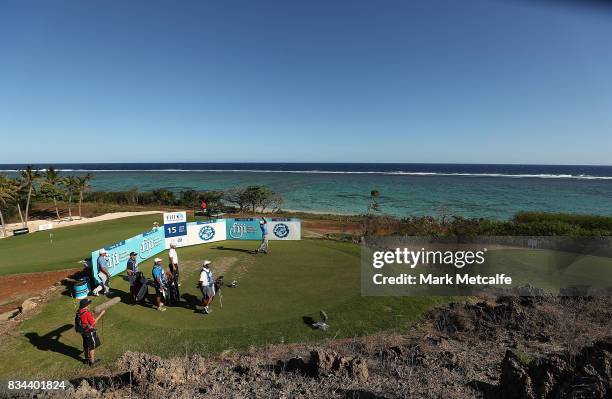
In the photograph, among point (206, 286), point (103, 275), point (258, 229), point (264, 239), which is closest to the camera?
point (206, 286)

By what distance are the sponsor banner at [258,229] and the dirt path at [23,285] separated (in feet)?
30.2

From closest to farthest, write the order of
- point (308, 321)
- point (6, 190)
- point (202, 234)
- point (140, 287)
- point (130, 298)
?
point (308, 321), point (140, 287), point (130, 298), point (202, 234), point (6, 190)

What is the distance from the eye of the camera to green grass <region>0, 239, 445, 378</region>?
9320mm

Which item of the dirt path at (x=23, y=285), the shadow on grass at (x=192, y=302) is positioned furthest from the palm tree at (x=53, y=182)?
the shadow on grass at (x=192, y=302)

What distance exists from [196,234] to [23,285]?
8.97 m

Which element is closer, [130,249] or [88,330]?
[88,330]

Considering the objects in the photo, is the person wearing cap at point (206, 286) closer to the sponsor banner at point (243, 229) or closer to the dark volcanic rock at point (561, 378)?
the dark volcanic rock at point (561, 378)

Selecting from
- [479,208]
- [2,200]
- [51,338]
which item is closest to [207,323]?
[51,338]

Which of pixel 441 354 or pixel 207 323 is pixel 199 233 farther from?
pixel 441 354

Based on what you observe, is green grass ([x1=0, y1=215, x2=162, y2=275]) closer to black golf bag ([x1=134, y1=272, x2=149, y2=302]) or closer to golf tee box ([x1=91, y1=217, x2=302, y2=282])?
golf tee box ([x1=91, y1=217, x2=302, y2=282])

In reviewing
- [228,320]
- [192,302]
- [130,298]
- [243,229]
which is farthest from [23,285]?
[243,229]

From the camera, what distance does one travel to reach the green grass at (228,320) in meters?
9.32

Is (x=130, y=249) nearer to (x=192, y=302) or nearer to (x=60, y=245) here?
(x=192, y=302)

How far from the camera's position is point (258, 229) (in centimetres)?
2256
